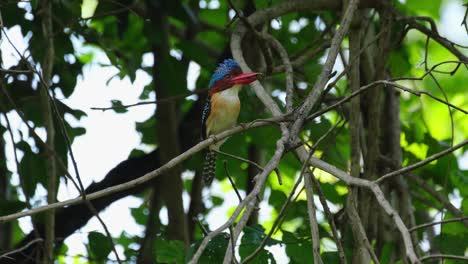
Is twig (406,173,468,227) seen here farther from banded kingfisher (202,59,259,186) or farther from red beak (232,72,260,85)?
red beak (232,72,260,85)

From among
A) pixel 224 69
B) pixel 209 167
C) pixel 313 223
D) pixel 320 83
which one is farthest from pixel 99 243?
pixel 313 223

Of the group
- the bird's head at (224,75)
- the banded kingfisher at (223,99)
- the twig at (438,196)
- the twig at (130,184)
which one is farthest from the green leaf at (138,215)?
the twig at (130,184)

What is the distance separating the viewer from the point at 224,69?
5113mm

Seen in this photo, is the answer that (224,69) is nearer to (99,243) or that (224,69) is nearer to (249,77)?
(249,77)

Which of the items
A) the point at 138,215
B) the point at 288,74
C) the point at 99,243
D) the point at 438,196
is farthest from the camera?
the point at 138,215

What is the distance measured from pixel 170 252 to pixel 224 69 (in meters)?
1.49

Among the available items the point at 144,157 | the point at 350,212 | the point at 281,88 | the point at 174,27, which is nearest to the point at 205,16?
the point at 174,27

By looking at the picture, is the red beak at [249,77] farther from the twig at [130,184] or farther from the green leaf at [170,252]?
the green leaf at [170,252]

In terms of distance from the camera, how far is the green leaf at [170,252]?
3.94 m

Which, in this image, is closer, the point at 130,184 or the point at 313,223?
the point at 130,184

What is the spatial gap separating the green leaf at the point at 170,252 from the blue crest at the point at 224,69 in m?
1.37

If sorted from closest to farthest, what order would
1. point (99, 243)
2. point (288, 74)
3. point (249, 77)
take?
point (288, 74) < point (249, 77) < point (99, 243)

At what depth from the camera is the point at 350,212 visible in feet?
10.6

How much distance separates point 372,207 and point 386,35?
3.17 feet
